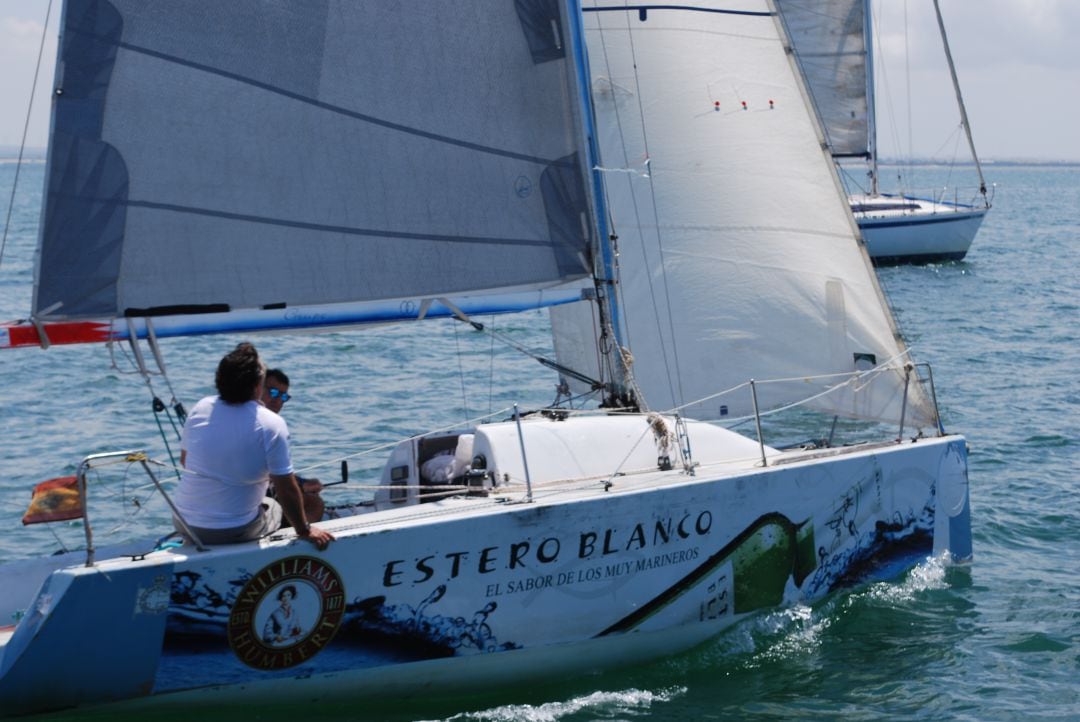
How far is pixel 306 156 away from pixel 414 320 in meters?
1.24

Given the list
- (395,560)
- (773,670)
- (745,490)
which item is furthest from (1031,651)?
(395,560)

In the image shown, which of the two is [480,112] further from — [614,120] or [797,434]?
[797,434]

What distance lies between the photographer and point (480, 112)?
8.59 metres

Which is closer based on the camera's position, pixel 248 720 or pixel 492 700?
pixel 248 720

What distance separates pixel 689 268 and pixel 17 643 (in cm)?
560

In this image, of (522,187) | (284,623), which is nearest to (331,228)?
(522,187)

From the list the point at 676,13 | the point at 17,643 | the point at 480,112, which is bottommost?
the point at 17,643

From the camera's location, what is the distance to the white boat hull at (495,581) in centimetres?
666

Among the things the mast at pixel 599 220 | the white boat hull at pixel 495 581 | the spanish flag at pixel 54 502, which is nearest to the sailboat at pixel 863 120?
the mast at pixel 599 220

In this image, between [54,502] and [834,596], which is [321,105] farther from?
[834,596]

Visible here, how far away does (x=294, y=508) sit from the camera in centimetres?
683

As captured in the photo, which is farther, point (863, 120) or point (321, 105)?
point (863, 120)

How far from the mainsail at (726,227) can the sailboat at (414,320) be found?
0.19 feet

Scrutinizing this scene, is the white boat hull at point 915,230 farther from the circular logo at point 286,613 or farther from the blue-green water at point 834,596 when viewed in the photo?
the circular logo at point 286,613
